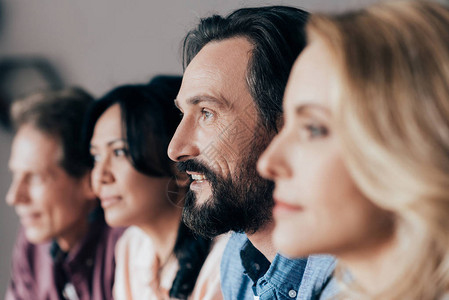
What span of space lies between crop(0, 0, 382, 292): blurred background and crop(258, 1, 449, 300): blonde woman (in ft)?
→ 2.57

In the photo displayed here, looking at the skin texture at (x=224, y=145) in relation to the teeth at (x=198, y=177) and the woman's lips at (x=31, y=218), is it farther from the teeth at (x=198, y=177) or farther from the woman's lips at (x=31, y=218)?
the woman's lips at (x=31, y=218)

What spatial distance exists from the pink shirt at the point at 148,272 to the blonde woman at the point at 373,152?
1.73 ft

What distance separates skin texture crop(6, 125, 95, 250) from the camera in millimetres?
1438

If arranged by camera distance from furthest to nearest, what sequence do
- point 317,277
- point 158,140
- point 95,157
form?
point 95,157
point 158,140
point 317,277

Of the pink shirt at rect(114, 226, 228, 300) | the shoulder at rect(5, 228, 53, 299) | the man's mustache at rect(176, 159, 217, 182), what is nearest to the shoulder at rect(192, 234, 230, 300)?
the pink shirt at rect(114, 226, 228, 300)

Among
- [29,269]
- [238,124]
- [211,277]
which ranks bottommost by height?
→ [29,269]

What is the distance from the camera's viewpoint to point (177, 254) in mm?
1203

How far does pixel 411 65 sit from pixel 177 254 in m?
0.78

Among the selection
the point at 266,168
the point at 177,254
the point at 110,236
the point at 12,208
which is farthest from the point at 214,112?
the point at 12,208

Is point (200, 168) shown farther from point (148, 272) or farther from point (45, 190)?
point (45, 190)

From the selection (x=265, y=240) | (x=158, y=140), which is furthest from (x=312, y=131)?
(x=158, y=140)

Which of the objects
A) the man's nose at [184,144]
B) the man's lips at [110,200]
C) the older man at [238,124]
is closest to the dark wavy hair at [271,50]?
the older man at [238,124]

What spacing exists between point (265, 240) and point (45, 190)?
744 mm

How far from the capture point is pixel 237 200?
889mm
